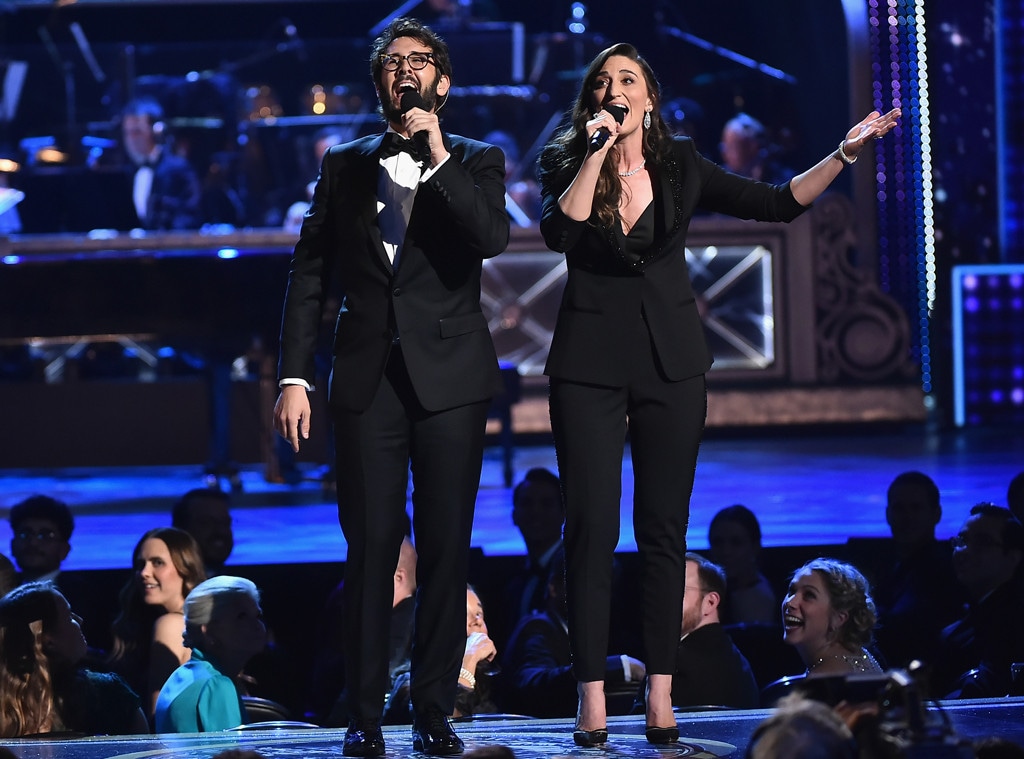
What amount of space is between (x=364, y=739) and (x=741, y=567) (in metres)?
1.96

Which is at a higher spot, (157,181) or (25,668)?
(157,181)

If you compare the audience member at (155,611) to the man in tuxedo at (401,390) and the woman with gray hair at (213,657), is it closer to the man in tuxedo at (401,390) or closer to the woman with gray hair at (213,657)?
the woman with gray hair at (213,657)

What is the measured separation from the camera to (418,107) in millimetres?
2484

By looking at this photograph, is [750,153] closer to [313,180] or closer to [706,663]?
[313,180]

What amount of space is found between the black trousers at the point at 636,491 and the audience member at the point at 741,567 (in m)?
1.55

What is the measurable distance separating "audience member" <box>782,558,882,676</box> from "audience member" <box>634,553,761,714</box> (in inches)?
6.2

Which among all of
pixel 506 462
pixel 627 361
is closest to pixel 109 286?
pixel 506 462

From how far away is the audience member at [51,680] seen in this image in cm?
312

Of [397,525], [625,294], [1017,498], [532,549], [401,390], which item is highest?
[625,294]

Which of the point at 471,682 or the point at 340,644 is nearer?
the point at 471,682

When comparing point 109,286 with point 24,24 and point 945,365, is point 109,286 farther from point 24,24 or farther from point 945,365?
point 945,365

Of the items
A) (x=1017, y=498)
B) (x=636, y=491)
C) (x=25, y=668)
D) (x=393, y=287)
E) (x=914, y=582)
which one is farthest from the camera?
(x=1017, y=498)

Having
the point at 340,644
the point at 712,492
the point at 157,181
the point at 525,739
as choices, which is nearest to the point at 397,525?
the point at 525,739

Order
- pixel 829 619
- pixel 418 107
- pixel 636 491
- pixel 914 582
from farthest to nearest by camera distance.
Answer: pixel 914 582 < pixel 829 619 < pixel 636 491 < pixel 418 107
